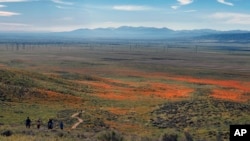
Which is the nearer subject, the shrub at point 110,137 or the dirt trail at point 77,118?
the shrub at point 110,137

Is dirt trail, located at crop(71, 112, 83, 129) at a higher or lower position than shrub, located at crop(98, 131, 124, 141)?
lower

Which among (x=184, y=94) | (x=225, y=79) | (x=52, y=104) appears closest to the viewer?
(x=52, y=104)

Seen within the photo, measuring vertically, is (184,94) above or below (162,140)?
below

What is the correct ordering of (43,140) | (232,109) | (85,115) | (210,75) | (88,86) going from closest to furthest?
(43,140), (85,115), (232,109), (88,86), (210,75)

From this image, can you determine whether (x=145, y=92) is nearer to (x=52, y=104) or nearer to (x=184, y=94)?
(x=184, y=94)

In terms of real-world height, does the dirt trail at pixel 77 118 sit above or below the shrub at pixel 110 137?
below

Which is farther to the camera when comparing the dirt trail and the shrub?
the dirt trail

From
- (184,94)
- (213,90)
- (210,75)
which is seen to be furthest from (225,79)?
(184,94)

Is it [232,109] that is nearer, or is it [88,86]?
[232,109]

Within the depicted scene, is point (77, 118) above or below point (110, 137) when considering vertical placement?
below

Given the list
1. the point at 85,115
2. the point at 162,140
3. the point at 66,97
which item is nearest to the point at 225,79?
the point at 66,97

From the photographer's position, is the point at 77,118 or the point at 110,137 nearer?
the point at 110,137
